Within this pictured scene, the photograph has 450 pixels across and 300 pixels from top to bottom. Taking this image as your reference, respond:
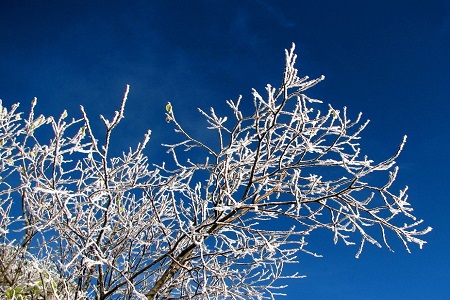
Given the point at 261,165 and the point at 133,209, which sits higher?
the point at 261,165

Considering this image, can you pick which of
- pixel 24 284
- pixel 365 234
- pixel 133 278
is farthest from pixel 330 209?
pixel 24 284

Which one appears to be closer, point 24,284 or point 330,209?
point 330,209

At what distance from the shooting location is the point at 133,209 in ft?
19.2

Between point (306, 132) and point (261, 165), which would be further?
point (261, 165)

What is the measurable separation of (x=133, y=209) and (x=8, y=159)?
1770 mm

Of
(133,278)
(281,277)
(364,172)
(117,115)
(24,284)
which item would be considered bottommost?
(24,284)

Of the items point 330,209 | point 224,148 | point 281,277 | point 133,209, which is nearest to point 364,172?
point 330,209

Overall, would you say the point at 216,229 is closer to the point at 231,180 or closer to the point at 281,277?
the point at 231,180

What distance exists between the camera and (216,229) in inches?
164

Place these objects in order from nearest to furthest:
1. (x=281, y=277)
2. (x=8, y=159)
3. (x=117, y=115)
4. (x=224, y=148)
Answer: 1. (x=117, y=115)
2. (x=224, y=148)
3. (x=8, y=159)
4. (x=281, y=277)

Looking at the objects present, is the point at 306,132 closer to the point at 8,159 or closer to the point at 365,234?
the point at 365,234

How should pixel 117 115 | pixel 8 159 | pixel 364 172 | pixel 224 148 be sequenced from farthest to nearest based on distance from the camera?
pixel 8 159
pixel 224 148
pixel 364 172
pixel 117 115

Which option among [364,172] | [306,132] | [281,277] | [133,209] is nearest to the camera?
[364,172]

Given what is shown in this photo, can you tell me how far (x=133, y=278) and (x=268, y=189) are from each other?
71.5 inches
